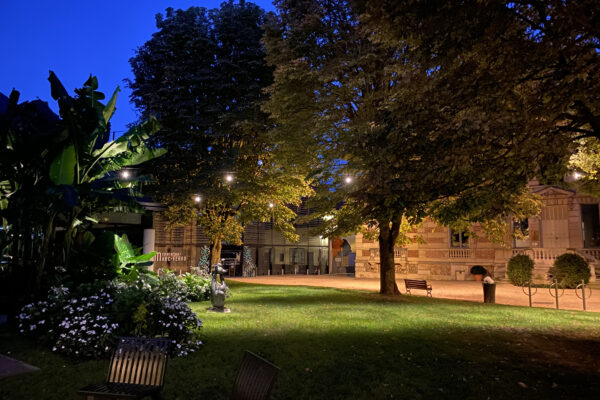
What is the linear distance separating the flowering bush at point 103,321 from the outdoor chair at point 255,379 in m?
3.98

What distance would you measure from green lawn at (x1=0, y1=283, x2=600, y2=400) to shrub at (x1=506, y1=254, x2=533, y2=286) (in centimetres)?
1133

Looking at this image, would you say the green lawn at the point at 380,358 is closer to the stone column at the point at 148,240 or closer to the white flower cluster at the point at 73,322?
the white flower cluster at the point at 73,322

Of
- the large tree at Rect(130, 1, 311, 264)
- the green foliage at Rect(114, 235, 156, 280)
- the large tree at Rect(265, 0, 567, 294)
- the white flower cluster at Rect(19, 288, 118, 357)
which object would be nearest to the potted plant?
the large tree at Rect(265, 0, 567, 294)

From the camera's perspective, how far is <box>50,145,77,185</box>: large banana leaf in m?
9.97

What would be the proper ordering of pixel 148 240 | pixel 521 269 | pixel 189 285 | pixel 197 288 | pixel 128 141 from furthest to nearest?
1. pixel 521 269
2. pixel 148 240
3. pixel 189 285
4. pixel 197 288
5. pixel 128 141

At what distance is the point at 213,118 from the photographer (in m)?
22.4

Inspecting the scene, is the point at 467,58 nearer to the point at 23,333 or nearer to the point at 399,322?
the point at 399,322

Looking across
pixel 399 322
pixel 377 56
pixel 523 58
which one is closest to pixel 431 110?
pixel 523 58

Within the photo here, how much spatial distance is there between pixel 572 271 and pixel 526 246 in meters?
6.66

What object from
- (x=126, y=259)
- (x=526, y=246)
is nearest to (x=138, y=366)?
(x=126, y=259)

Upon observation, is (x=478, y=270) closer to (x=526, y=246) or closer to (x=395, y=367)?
(x=526, y=246)

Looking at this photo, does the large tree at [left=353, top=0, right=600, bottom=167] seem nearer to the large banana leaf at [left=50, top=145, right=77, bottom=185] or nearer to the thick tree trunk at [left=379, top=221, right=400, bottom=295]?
the large banana leaf at [left=50, top=145, right=77, bottom=185]

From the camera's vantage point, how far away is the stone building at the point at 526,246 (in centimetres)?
2625

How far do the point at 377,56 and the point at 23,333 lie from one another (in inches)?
546
